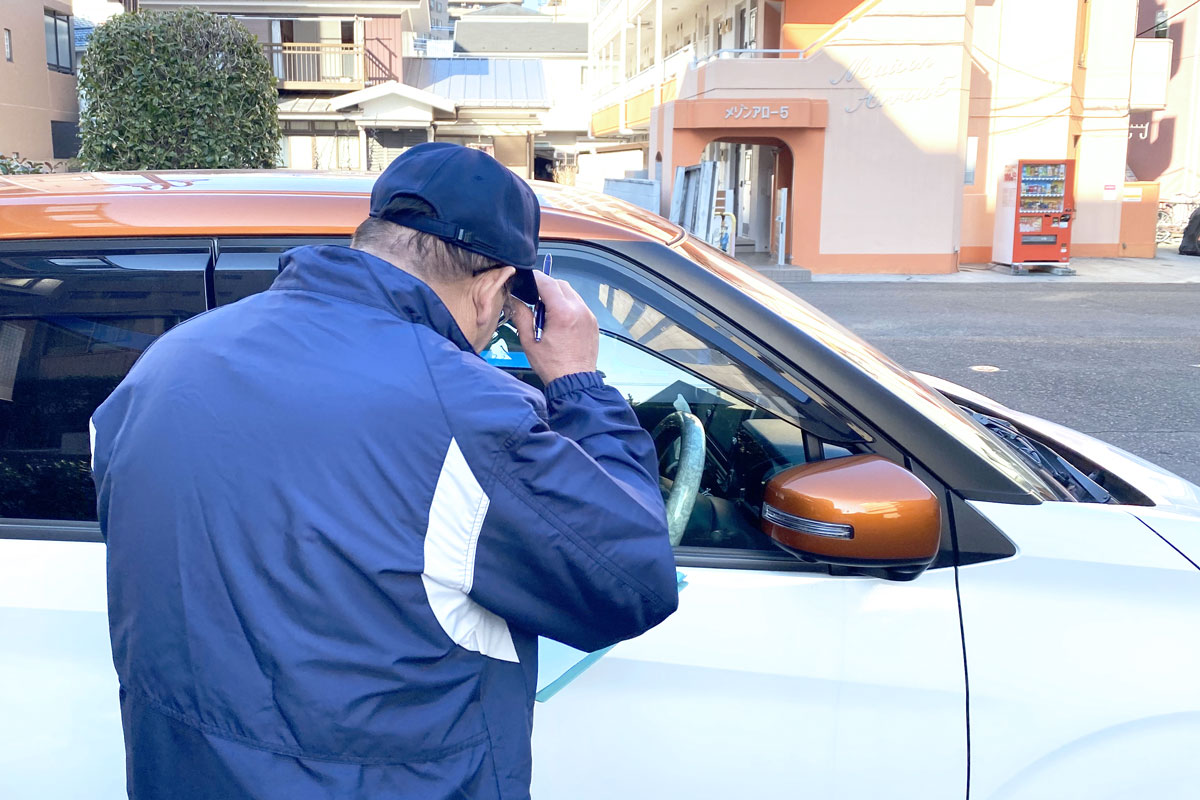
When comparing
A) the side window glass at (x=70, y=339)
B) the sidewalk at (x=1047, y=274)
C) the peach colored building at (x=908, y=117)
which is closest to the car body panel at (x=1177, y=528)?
the side window glass at (x=70, y=339)

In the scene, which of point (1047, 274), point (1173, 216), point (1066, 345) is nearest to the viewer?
point (1066, 345)

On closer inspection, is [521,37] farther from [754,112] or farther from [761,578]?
[761,578]

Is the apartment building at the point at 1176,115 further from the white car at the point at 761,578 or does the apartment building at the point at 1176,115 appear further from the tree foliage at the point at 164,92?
the white car at the point at 761,578

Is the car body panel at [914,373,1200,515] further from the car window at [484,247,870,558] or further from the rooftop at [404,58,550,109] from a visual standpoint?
the rooftop at [404,58,550,109]

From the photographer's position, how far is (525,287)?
1.53 meters

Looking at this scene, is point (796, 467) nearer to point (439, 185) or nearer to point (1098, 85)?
point (439, 185)

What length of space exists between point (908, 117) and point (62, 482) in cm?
1954

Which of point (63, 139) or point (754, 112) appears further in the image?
point (63, 139)

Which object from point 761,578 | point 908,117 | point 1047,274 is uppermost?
point 908,117

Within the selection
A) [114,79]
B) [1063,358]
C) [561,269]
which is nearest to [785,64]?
[1063,358]

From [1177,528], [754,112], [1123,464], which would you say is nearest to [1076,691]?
[1177,528]

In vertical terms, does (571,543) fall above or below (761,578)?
above

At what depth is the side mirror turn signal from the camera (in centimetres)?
177

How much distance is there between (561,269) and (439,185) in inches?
26.7
